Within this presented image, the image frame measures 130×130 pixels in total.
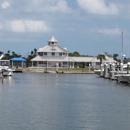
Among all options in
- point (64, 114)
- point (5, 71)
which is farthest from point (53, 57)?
point (64, 114)

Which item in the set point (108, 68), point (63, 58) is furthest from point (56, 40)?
point (108, 68)

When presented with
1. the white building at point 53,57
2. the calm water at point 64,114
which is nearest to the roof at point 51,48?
the white building at point 53,57

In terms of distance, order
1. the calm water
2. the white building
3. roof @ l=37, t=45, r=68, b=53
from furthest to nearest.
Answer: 1. roof @ l=37, t=45, r=68, b=53
2. the white building
3. the calm water

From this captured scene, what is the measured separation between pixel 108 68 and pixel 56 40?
57.6 m

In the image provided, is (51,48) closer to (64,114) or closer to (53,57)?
(53,57)

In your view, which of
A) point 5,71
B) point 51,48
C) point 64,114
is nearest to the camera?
point 64,114

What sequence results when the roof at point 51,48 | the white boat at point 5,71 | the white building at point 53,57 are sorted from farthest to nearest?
the roof at point 51,48 < the white building at point 53,57 < the white boat at point 5,71

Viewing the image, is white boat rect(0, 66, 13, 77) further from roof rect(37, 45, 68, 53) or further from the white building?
roof rect(37, 45, 68, 53)

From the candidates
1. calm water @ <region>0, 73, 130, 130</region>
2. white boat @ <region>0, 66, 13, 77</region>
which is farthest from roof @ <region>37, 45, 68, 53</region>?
calm water @ <region>0, 73, 130, 130</region>

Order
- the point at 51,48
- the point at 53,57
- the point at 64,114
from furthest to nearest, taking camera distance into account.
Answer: the point at 51,48, the point at 53,57, the point at 64,114

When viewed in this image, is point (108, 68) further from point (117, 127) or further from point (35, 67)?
point (117, 127)

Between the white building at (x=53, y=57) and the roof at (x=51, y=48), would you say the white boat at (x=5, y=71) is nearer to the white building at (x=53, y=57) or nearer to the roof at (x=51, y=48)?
the white building at (x=53, y=57)

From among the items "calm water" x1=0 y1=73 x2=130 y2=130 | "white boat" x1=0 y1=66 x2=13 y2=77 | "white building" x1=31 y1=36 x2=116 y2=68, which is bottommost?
"calm water" x1=0 y1=73 x2=130 y2=130

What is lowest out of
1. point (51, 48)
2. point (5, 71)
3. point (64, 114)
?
point (64, 114)
